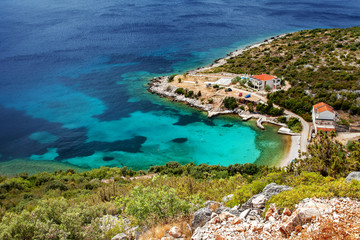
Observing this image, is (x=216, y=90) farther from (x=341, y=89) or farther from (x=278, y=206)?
(x=278, y=206)

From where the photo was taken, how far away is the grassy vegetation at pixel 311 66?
53.3 metres

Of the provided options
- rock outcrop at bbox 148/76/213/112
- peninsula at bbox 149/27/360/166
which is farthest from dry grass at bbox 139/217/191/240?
rock outcrop at bbox 148/76/213/112

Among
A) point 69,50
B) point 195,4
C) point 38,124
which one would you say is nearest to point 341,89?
point 38,124

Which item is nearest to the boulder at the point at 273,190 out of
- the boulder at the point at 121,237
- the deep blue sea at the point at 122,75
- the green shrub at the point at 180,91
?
the boulder at the point at 121,237

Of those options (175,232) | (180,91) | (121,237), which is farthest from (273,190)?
(180,91)

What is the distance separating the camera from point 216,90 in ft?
211

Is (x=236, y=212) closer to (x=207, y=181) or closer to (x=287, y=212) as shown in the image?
(x=287, y=212)

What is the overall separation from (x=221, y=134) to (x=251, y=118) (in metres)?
8.46

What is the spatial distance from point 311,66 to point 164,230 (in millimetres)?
68903

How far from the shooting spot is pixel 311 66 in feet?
227

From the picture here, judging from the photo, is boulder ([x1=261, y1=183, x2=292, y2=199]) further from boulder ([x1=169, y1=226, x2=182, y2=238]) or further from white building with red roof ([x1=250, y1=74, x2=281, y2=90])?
white building with red roof ([x1=250, y1=74, x2=281, y2=90])

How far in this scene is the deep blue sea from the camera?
4756 cm

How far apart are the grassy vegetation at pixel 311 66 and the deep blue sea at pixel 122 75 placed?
1247 centimetres

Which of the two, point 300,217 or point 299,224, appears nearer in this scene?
point 299,224
